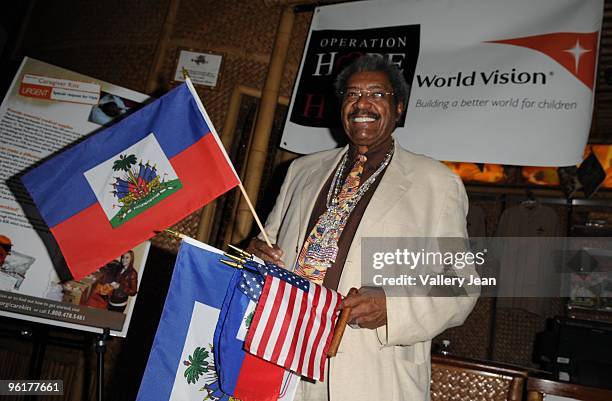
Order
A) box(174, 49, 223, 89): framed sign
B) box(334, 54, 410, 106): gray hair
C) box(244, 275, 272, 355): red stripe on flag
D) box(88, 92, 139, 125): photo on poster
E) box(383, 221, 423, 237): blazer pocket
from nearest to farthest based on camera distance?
box(244, 275, 272, 355): red stripe on flag, box(383, 221, 423, 237): blazer pocket, box(334, 54, 410, 106): gray hair, box(88, 92, 139, 125): photo on poster, box(174, 49, 223, 89): framed sign

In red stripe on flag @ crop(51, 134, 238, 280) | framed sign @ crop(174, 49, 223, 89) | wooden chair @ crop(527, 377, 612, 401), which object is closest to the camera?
red stripe on flag @ crop(51, 134, 238, 280)

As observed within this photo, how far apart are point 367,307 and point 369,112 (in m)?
0.82

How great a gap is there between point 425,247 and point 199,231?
1906 mm

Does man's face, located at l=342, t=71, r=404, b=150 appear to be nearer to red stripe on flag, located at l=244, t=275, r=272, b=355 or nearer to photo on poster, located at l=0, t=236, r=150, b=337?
red stripe on flag, located at l=244, t=275, r=272, b=355

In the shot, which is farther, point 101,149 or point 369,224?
point 101,149

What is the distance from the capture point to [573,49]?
2.65 meters

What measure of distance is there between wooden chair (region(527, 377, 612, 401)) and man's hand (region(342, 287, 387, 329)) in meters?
1.35

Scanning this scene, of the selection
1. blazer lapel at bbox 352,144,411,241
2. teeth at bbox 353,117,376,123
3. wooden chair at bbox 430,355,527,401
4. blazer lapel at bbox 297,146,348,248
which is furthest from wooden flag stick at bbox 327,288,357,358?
wooden chair at bbox 430,355,527,401

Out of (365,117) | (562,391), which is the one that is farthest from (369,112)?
(562,391)

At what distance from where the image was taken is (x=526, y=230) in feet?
18.9

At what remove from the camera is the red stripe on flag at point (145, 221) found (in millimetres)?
1828

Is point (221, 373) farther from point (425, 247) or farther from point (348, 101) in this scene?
point (348, 101)

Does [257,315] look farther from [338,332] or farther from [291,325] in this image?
[338,332]

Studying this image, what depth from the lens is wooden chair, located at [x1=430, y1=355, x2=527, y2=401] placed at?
246cm
